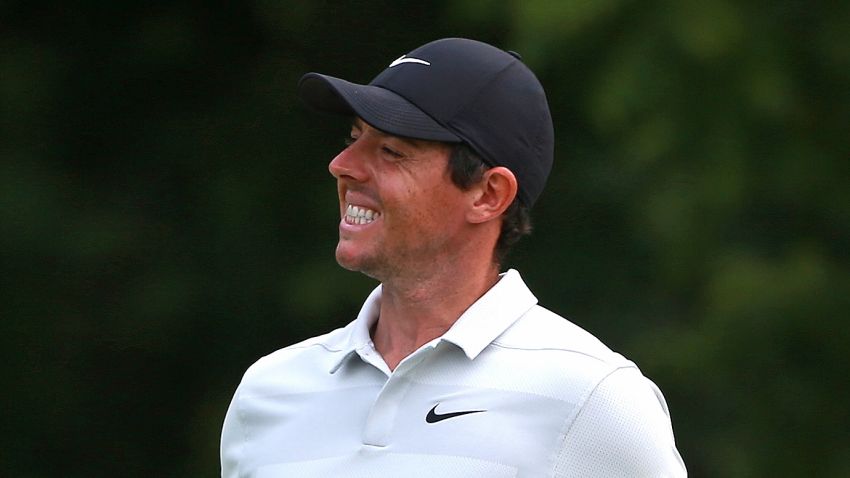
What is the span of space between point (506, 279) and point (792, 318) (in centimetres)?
185

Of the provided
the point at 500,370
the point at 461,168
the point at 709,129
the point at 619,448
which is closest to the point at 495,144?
the point at 461,168

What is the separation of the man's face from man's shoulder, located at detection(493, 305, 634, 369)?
0.48 feet

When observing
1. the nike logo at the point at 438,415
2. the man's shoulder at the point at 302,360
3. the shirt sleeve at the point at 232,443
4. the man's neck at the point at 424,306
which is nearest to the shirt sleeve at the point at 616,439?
the nike logo at the point at 438,415

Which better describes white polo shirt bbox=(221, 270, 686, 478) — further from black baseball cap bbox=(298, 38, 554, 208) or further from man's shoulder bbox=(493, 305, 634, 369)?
black baseball cap bbox=(298, 38, 554, 208)

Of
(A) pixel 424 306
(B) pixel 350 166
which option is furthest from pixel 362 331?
(B) pixel 350 166

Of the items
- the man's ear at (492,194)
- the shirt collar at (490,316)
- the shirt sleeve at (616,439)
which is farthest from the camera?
the man's ear at (492,194)

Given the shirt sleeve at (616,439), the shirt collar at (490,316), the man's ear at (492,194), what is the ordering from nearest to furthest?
the shirt sleeve at (616,439)
the shirt collar at (490,316)
the man's ear at (492,194)

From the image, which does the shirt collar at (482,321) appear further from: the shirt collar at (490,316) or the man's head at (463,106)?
the man's head at (463,106)

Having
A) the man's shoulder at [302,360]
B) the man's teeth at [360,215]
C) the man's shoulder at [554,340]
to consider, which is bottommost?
the man's shoulder at [302,360]

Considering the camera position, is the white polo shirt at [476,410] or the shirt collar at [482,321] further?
the shirt collar at [482,321]

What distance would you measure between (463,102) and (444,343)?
323 millimetres

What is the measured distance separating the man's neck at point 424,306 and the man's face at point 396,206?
2cm

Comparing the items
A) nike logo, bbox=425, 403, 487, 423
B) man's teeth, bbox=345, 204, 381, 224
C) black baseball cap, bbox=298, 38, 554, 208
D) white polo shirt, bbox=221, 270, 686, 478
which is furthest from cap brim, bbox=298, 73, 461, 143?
nike logo, bbox=425, 403, 487, 423

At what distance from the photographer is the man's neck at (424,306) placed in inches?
80.7
